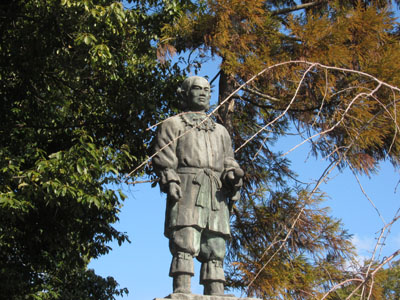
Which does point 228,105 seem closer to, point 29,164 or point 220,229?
point 29,164

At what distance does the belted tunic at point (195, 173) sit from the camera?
16.5 feet

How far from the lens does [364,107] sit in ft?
25.4

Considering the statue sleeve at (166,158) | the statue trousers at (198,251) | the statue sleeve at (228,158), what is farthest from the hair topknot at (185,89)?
the statue trousers at (198,251)

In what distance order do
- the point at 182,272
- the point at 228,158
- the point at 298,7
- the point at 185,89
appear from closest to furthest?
the point at 182,272 < the point at 228,158 < the point at 185,89 < the point at 298,7

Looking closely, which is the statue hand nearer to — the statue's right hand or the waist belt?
the waist belt

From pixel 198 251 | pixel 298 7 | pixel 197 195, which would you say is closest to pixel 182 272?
pixel 198 251

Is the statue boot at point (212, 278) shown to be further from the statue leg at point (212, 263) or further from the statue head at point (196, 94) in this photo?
the statue head at point (196, 94)

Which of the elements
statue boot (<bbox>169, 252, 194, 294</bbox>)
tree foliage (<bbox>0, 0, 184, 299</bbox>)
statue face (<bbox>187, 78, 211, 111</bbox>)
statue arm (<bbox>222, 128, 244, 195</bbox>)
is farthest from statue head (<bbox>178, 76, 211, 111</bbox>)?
tree foliage (<bbox>0, 0, 184, 299</bbox>)

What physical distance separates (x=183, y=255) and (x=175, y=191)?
0.54m

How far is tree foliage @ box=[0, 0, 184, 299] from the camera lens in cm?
729

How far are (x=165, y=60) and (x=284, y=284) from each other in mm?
3623

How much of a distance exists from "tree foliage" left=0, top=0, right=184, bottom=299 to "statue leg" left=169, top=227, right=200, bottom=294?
7.29 feet

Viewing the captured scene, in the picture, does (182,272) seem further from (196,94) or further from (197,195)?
(196,94)

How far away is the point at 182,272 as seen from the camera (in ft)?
15.8
